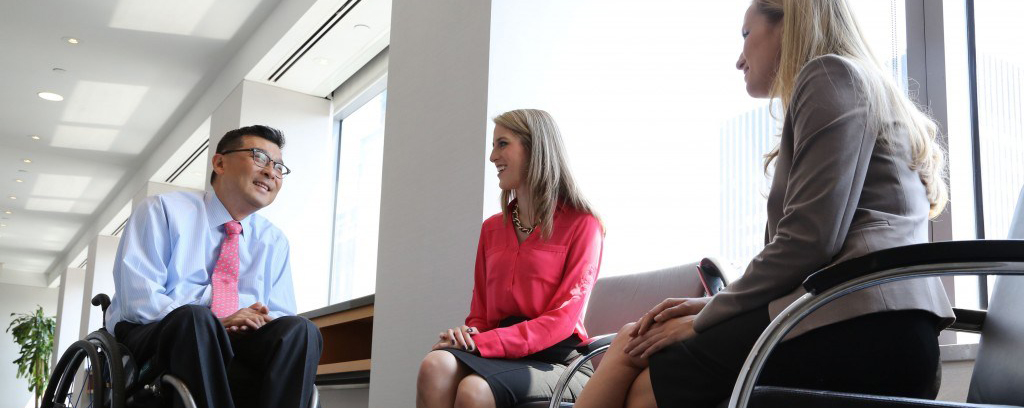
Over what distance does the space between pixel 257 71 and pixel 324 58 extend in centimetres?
60

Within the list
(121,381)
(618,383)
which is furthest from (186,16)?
(618,383)

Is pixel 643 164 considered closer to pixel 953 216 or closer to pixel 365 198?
pixel 953 216

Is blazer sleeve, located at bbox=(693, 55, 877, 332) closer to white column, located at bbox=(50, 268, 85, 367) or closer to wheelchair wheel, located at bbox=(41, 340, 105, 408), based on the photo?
wheelchair wheel, located at bbox=(41, 340, 105, 408)

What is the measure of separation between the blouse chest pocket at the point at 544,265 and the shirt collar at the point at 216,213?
0.94 metres

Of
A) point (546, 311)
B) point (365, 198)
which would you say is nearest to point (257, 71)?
point (365, 198)

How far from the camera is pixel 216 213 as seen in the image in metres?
2.74

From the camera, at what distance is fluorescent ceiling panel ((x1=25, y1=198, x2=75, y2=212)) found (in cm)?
1121

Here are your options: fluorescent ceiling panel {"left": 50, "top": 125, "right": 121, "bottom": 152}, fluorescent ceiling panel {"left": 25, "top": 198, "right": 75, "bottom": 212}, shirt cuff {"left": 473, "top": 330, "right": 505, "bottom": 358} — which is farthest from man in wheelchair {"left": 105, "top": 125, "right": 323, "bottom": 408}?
fluorescent ceiling panel {"left": 25, "top": 198, "right": 75, "bottom": 212}

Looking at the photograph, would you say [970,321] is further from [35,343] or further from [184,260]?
[35,343]

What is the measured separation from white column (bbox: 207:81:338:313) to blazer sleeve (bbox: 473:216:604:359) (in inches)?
155

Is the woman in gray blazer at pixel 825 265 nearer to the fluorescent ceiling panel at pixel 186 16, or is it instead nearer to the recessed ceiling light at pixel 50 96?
the fluorescent ceiling panel at pixel 186 16

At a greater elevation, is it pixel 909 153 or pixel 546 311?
pixel 909 153

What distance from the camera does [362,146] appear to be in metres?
6.14

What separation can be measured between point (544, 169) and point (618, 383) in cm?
110
